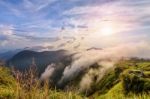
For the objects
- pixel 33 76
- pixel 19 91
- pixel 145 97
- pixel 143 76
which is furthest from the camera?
pixel 143 76

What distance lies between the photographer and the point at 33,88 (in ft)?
29.4

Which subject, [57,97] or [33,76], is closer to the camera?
[33,76]

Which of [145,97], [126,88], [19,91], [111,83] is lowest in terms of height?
[111,83]

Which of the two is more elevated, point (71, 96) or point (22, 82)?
point (22, 82)

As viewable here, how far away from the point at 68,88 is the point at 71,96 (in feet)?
4.18

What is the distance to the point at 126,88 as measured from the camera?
98875mm

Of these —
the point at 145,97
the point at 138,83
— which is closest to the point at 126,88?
the point at 138,83

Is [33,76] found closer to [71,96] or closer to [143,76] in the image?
[71,96]

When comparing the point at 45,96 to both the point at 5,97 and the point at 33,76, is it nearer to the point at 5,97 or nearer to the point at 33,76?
the point at 33,76

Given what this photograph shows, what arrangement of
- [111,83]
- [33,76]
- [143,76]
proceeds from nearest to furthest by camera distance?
[33,76] → [143,76] → [111,83]

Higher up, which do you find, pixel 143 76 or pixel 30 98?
pixel 30 98

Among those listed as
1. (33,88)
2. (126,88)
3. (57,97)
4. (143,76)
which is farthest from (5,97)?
(143,76)

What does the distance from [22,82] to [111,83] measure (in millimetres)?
192555

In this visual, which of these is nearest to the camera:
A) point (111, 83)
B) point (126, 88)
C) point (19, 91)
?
point (19, 91)
